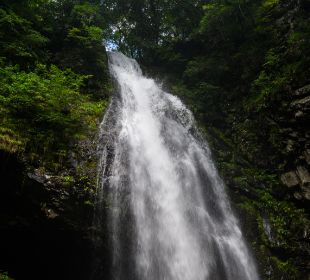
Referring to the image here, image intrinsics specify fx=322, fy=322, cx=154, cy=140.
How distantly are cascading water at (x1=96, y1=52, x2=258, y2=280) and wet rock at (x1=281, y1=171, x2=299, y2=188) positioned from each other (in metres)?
2.24

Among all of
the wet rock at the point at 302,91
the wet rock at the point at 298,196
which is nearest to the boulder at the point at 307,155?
the wet rock at the point at 298,196

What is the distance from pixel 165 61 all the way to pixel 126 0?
5.32 metres

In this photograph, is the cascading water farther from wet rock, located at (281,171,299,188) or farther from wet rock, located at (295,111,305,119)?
wet rock, located at (295,111,305,119)

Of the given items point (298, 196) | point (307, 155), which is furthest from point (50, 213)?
point (307, 155)

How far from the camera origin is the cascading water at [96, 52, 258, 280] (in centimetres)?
845

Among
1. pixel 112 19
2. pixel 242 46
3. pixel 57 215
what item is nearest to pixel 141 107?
pixel 242 46

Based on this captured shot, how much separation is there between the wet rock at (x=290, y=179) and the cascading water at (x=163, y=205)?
2244mm

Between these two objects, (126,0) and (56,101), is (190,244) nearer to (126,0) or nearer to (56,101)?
(56,101)

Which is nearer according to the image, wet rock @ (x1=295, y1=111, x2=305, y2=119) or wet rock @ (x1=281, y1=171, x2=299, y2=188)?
wet rock @ (x1=295, y1=111, x2=305, y2=119)

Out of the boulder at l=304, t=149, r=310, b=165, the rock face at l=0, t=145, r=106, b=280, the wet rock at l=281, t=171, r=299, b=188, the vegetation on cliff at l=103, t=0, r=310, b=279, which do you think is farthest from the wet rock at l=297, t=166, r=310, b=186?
the rock face at l=0, t=145, r=106, b=280

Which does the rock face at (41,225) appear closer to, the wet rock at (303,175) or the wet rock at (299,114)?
the wet rock at (303,175)

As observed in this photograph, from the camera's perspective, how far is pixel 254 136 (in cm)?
1303

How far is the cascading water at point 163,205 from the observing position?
8.45 metres

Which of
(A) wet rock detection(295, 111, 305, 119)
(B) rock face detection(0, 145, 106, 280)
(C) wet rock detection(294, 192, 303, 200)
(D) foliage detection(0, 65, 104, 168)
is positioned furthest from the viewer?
(A) wet rock detection(295, 111, 305, 119)
